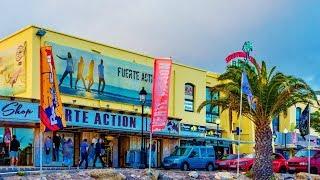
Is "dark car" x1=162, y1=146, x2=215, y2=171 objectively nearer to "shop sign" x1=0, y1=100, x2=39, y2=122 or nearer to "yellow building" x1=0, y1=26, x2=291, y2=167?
"yellow building" x1=0, y1=26, x2=291, y2=167

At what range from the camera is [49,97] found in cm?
2192

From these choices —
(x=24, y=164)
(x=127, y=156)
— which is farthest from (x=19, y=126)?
(x=127, y=156)

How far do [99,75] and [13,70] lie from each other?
5.72m

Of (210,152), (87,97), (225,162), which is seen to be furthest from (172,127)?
(87,97)

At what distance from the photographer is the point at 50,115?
21.8m

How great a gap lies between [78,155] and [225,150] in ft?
66.9

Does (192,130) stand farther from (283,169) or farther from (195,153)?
(283,169)

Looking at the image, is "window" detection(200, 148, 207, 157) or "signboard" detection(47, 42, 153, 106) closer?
"signboard" detection(47, 42, 153, 106)

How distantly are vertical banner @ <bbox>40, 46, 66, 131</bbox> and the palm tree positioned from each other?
39.9 feet

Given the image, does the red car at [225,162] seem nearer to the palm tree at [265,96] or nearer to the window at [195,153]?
the window at [195,153]

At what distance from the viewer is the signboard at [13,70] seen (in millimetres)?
36156

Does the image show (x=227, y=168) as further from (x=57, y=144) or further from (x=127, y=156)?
(x=57, y=144)

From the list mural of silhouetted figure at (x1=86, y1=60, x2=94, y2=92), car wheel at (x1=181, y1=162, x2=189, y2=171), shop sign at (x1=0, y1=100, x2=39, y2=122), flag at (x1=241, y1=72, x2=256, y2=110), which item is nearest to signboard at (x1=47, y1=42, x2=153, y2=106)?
mural of silhouetted figure at (x1=86, y1=60, x2=94, y2=92)

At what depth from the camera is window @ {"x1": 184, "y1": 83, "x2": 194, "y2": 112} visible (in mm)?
47553
